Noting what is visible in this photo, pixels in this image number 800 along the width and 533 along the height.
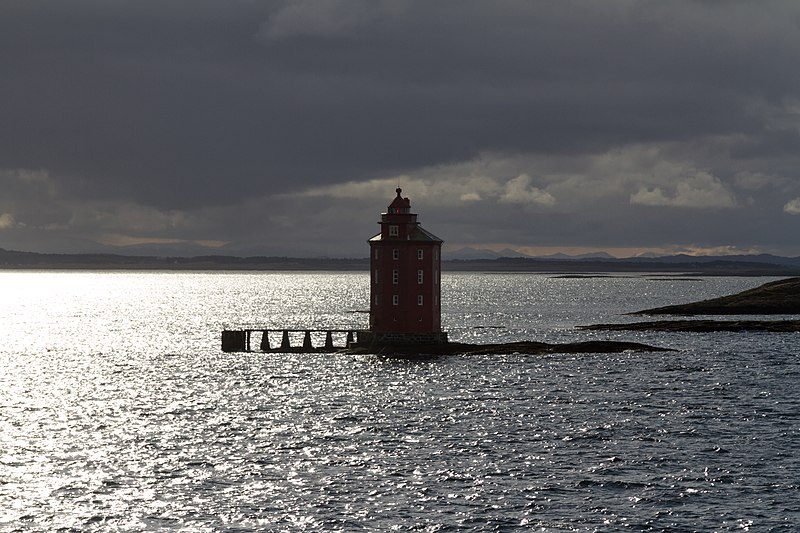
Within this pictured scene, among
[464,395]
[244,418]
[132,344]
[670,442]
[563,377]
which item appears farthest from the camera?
[132,344]

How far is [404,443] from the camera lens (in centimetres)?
4750

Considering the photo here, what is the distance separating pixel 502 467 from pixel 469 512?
7549mm

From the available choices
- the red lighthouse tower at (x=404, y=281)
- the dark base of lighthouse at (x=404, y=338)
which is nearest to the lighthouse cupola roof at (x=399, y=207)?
the red lighthouse tower at (x=404, y=281)

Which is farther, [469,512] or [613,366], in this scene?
[613,366]

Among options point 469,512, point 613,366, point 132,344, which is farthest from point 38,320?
point 469,512

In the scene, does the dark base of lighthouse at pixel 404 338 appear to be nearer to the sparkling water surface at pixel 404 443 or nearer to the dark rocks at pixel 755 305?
the sparkling water surface at pixel 404 443

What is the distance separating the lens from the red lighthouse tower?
272ft

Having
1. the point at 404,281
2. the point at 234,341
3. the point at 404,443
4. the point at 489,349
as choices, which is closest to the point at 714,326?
the point at 489,349

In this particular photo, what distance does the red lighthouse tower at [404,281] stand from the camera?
82.9 m

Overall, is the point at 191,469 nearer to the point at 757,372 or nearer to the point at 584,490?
the point at 584,490

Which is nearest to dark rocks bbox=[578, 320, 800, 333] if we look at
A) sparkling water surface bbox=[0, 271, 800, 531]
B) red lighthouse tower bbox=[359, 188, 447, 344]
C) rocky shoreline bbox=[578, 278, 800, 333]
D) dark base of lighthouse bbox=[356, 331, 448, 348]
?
rocky shoreline bbox=[578, 278, 800, 333]

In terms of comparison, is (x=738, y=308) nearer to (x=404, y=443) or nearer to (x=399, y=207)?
(x=399, y=207)

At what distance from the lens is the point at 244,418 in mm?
56094

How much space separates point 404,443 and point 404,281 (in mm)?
36015
